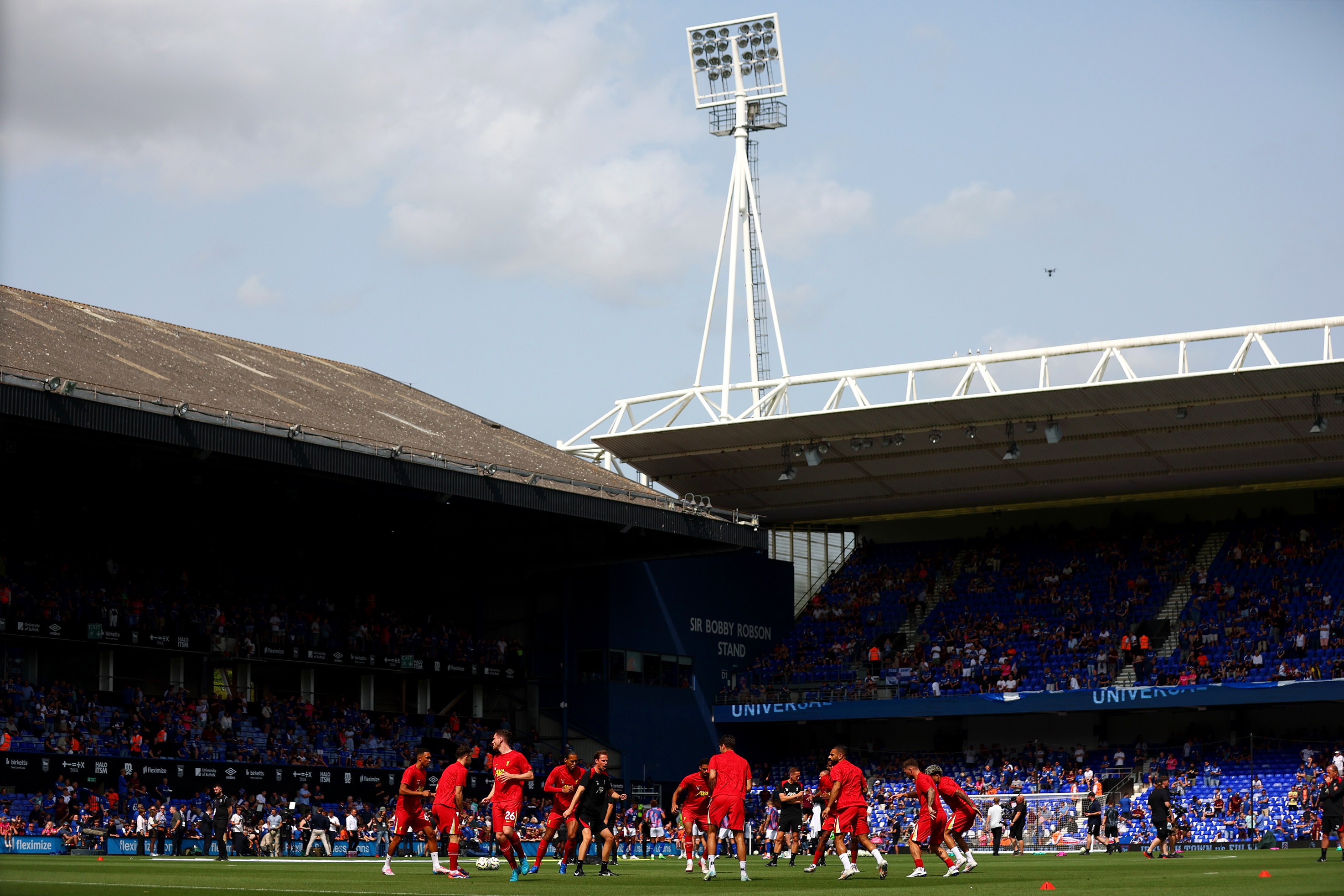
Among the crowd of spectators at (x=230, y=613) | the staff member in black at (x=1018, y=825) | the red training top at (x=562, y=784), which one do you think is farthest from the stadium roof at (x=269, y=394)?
the red training top at (x=562, y=784)

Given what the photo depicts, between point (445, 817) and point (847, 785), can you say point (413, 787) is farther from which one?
point (847, 785)

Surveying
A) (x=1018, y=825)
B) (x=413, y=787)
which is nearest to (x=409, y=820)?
(x=413, y=787)

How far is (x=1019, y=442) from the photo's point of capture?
46.3 m

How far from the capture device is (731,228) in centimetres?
4828

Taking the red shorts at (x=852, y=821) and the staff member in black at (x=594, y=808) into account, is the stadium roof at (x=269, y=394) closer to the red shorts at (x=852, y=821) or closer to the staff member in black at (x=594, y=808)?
the staff member in black at (x=594, y=808)

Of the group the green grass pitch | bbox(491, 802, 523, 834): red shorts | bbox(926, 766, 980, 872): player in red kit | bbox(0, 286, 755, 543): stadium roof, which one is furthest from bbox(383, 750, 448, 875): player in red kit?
bbox(0, 286, 755, 543): stadium roof

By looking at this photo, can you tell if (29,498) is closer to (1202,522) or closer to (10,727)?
(10,727)

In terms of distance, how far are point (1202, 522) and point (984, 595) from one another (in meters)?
7.36

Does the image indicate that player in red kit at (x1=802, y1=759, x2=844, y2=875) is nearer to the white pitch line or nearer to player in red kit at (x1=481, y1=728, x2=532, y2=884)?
player in red kit at (x1=481, y1=728, x2=532, y2=884)

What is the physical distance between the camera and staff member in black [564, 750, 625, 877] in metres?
23.3

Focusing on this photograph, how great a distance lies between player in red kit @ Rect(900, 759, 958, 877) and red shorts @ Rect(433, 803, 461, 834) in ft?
19.8

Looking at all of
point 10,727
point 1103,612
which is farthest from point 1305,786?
point 10,727

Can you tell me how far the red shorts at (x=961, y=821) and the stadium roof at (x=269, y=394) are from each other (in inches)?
839

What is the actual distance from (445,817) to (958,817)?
708cm
